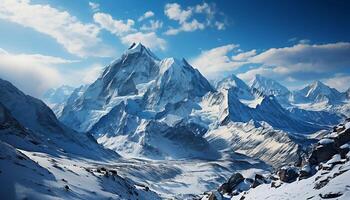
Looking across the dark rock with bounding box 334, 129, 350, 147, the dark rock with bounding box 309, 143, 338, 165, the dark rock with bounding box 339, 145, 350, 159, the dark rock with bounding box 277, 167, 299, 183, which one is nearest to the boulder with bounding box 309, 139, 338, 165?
the dark rock with bounding box 309, 143, 338, 165

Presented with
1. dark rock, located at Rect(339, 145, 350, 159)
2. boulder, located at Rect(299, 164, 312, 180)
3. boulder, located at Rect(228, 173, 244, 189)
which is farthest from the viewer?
boulder, located at Rect(228, 173, 244, 189)

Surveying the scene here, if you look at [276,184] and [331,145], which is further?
[276,184]

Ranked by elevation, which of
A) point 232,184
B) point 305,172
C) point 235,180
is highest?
point 305,172

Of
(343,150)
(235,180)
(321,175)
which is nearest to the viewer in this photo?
(321,175)

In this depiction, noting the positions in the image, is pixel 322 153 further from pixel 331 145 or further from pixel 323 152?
pixel 331 145

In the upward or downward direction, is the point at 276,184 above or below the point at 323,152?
below

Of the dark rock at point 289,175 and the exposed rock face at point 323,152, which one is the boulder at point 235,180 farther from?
the exposed rock face at point 323,152

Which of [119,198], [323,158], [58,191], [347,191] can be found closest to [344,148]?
[323,158]

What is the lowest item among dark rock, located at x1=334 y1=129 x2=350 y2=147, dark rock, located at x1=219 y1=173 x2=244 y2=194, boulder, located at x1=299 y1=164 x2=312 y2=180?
dark rock, located at x1=219 y1=173 x2=244 y2=194

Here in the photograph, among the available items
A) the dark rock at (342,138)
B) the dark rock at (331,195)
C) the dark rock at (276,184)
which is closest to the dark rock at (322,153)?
the dark rock at (342,138)

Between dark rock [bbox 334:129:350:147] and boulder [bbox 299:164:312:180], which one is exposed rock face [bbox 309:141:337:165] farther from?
boulder [bbox 299:164:312:180]

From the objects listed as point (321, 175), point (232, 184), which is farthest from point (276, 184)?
point (232, 184)
